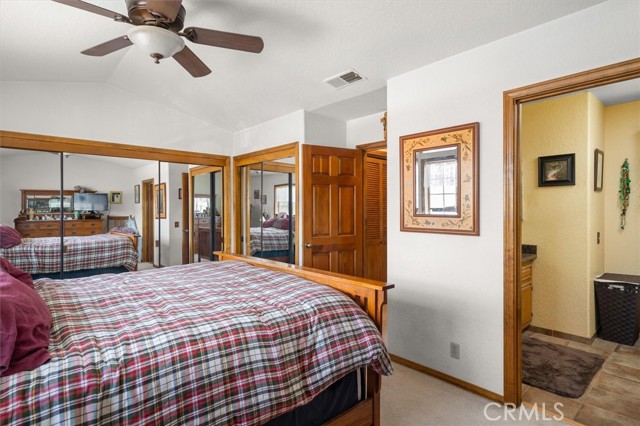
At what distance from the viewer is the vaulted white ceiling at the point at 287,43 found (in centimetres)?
221

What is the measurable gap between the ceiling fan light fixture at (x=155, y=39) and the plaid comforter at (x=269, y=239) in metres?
2.57

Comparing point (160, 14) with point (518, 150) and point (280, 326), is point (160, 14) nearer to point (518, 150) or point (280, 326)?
point (280, 326)

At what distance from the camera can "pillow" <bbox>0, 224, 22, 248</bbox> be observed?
9.88ft

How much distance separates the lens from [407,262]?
2932 millimetres

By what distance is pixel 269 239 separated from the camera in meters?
4.47

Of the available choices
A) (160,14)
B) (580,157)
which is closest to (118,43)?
(160,14)

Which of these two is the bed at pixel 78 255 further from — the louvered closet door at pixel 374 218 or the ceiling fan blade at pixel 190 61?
the louvered closet door at pixel 374 218

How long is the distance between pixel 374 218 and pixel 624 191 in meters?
2.66

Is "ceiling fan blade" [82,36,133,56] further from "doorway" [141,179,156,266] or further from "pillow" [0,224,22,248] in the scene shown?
"doorway" [141,179,156,266]

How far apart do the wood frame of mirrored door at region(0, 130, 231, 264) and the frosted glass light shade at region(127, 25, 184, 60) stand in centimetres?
230

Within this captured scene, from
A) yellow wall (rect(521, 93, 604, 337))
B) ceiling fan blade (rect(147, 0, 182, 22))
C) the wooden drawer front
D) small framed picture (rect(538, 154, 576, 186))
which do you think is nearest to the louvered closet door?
yellow wall (rect(521, 93, 604, 337))

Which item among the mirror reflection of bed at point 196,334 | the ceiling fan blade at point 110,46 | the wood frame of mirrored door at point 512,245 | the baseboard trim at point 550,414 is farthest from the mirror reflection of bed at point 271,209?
the baseboard trim at point 550,414

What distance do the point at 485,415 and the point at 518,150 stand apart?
1.75 m

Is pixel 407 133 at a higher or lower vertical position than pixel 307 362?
higher
